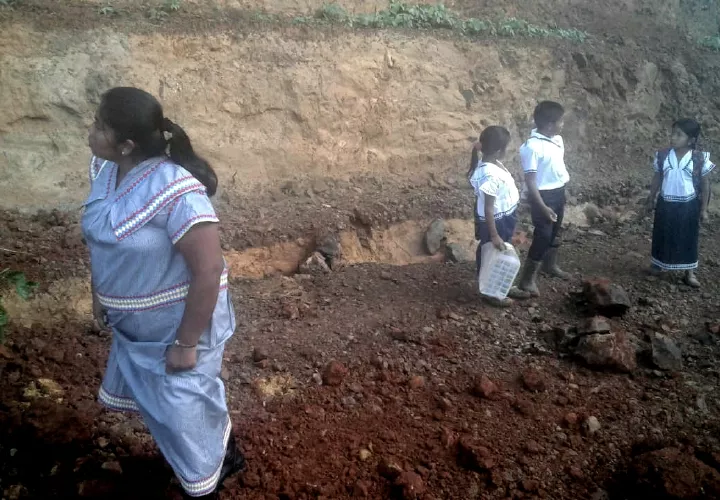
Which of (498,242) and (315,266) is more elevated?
(498,242)

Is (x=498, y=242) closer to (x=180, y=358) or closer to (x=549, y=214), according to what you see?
(x=549, y=214)

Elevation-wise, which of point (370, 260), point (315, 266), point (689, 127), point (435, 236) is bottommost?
point (370, 260)

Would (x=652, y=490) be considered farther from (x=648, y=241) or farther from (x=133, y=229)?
(x=648, y=241)

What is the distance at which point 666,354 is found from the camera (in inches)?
146

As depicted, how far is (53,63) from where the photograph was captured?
5.68 meters

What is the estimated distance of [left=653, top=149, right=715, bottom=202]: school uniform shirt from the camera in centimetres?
494

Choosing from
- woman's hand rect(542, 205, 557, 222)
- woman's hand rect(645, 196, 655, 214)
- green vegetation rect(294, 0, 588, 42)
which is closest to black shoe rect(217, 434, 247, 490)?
woman's hand rect(542, 205, 557, 222)

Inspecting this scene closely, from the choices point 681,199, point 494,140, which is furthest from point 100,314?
point 681,199

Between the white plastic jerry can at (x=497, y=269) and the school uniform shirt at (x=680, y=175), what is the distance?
1.85m

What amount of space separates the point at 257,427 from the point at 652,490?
6.38 ft

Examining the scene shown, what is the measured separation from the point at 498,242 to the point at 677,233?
82.7 inches

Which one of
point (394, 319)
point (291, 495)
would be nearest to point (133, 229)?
point (291, 495)

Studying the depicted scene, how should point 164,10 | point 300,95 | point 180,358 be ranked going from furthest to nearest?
1. point 300,95
2. point 164,10
3. point 180,358

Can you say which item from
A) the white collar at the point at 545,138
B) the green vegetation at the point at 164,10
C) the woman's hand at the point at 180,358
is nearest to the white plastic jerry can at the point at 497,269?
the white collar at the point at 545,138
